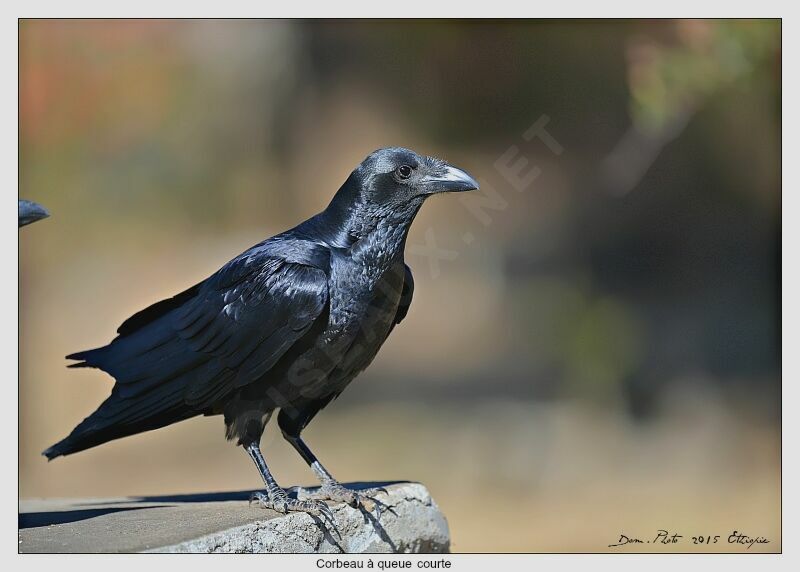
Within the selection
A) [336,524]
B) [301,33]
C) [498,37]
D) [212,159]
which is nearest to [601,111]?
[498,37]

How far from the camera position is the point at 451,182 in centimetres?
421

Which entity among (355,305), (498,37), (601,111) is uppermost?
(498,37)

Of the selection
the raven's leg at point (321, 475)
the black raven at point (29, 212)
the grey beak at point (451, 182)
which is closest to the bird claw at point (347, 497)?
the raven's leg at point (321, 475)

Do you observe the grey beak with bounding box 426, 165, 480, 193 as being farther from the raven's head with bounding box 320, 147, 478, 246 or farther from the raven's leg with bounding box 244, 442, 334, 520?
the raven's leg with bounding box 244, 442, 334, 520

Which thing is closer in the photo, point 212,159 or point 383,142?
point 212,159

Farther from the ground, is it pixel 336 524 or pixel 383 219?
pixel 383 219

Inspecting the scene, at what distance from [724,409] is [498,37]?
4781 mm

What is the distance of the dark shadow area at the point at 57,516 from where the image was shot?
13.5ft

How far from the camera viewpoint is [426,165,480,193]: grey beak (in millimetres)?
4207

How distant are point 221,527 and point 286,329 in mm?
874

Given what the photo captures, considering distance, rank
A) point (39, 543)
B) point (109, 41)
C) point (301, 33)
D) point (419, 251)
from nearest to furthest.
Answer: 1. point (39, 543)
2. point (109, 41)
3. point (419, 251)
4. point (301, 33)

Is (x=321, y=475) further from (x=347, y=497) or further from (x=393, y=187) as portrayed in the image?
(x=393, y=187)

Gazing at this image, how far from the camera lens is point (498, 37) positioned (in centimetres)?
920

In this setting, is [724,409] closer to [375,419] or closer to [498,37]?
[375,419]
